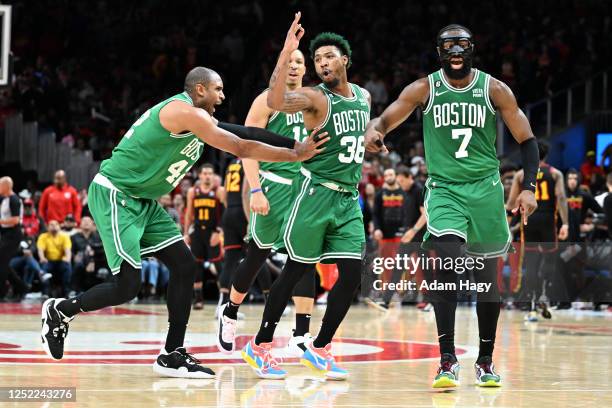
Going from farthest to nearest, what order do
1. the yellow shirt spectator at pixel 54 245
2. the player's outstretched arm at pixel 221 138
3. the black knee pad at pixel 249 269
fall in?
the yellow shirt spectator at pixel 54 245 < the black knee pad at pixel 249 269 < the player's outstretched arm at pixel 221 138

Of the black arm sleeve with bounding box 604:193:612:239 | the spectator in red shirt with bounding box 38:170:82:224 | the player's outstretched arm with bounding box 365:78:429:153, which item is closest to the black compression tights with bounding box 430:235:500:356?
the player's outstretched arm with bounding box 365:78:429:153

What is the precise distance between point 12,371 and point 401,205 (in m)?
9.71

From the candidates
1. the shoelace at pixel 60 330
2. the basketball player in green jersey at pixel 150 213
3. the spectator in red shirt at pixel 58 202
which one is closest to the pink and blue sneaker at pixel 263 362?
the basketball player in green jersey at pixel 150 213

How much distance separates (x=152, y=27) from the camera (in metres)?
25.4

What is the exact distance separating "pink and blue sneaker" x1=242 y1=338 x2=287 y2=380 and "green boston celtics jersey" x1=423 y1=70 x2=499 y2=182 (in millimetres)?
1544

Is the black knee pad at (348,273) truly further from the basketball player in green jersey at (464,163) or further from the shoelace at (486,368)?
the shoelace at (486,368)

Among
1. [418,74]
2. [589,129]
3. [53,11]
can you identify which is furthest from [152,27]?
[589,129]

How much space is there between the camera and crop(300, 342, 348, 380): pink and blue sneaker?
6934 mm

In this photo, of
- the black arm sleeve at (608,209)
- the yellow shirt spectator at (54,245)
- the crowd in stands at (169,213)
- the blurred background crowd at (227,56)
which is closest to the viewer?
the black arm sleeve at (608,209)

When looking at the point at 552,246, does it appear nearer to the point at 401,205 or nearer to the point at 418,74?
the point at 401,205

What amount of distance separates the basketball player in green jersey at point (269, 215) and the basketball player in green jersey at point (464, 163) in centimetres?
116

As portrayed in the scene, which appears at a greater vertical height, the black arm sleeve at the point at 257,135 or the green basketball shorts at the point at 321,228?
the black arm sleeve at the point at 257,135

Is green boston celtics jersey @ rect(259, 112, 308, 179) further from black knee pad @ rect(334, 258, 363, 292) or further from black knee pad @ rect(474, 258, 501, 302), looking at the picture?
black knee pad @ rect(474, 258, 501, 302)

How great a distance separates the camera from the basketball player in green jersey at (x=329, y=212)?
6984 mm
